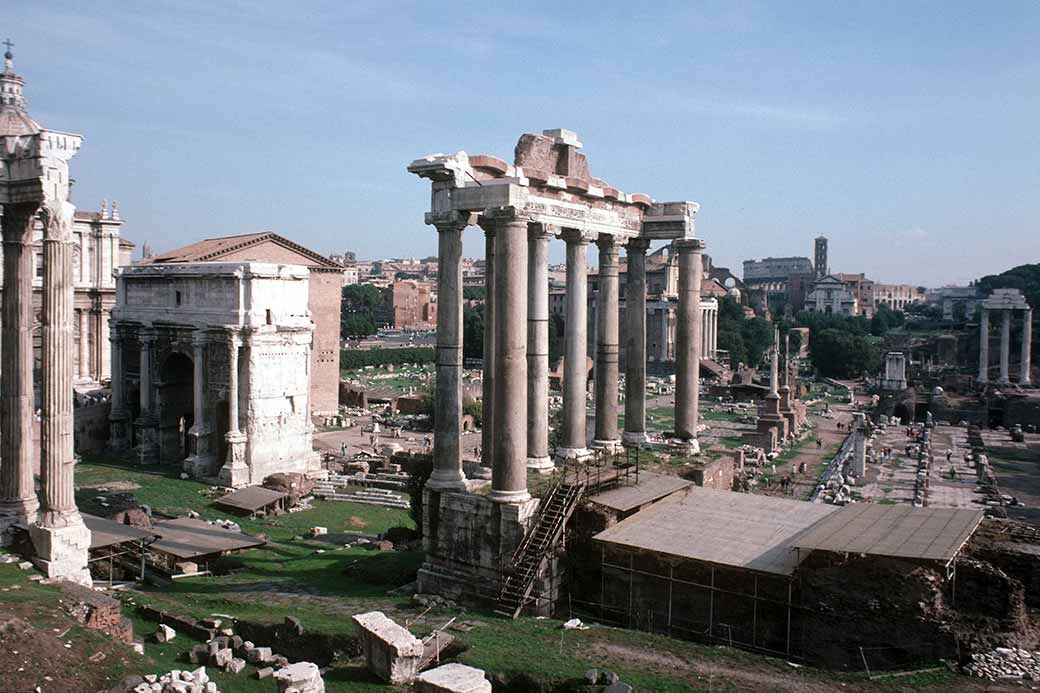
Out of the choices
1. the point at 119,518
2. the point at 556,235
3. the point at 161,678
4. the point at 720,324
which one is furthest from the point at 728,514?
the point at 720,324

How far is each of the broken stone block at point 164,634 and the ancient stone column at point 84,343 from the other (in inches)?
1289

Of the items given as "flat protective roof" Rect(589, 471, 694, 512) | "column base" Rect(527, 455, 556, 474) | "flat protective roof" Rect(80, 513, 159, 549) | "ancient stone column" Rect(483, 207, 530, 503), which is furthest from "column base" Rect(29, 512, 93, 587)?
"flat protective roof" Rect(589, 471, 694, 512)

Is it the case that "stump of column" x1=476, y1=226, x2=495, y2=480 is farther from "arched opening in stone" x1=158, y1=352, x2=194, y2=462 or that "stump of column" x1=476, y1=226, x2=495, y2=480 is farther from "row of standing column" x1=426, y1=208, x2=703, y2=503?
"arched opening in stone" x1=158, y1=352, x2=194, y2=462

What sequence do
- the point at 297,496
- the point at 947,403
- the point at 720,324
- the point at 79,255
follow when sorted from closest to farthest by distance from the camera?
the point at 297,496 < the point at 79,255 < the point at 947,403 < the point at 720,324

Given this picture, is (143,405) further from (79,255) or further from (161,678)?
(161,678)

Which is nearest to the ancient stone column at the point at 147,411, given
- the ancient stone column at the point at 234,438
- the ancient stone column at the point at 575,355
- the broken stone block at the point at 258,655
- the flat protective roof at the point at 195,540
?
the ancient stone column at the point at 234,438

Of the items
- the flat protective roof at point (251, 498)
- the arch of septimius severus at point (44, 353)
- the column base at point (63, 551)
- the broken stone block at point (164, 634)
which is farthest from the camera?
the flat protective roof at point (251, 498)

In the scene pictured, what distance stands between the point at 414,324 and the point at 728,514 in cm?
13098

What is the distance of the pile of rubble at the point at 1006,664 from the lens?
9.99 m

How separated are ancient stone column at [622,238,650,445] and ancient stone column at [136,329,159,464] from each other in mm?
23476

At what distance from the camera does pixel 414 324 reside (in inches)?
5659

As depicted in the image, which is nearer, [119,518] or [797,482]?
[119,518]

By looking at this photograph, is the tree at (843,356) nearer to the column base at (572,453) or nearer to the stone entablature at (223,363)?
the stone entablature at (223,363)

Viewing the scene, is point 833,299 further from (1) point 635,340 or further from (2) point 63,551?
(2) point 63,551
